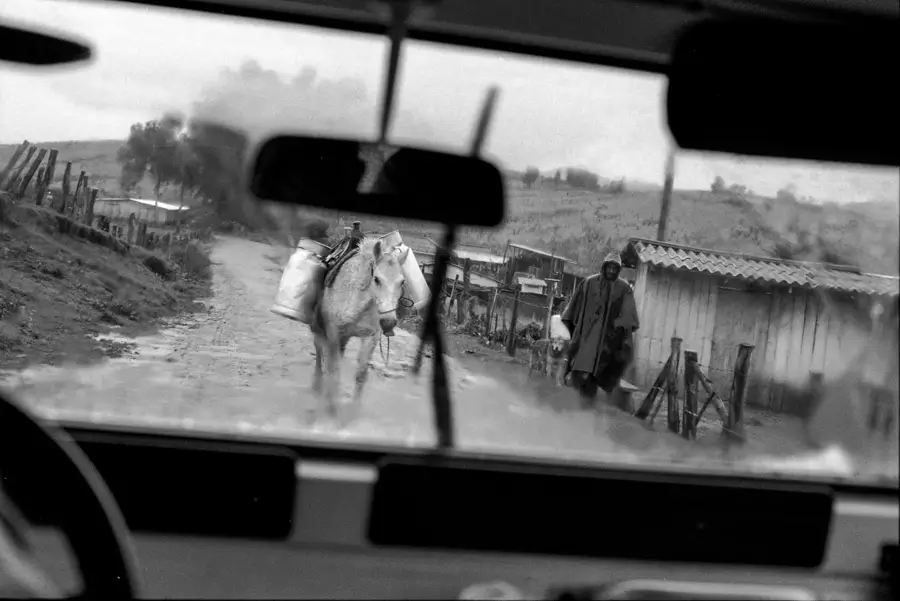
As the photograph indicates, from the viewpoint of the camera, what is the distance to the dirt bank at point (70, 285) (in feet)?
6.43

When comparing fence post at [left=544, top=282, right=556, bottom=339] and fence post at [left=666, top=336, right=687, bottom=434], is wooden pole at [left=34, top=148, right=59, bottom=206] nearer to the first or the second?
fence post at [left=544, top=282, right=556, bottom=339]

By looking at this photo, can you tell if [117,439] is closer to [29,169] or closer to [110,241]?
[110,241]

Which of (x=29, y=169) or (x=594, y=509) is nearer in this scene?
(x=29, y=169)

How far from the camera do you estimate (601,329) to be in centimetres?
220

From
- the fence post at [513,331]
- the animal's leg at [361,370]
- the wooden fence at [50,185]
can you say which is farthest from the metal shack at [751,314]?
the wooden fence at [50,185]

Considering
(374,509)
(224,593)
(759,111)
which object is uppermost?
(759,111)

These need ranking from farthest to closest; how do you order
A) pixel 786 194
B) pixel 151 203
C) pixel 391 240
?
pixel 786 194
pixel 391 240
pixel 151 203

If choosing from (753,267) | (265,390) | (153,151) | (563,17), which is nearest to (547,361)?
(753,267)

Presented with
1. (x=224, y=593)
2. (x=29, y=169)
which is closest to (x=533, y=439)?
(x=224, y=593)

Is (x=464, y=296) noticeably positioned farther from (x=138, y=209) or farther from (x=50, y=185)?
(x=50, y=185)

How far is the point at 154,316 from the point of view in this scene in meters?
2.05

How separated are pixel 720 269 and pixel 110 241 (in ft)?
5.30

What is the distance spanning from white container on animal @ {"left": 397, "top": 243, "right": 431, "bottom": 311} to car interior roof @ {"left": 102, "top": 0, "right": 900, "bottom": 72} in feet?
1.81

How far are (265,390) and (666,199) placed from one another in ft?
3.86
